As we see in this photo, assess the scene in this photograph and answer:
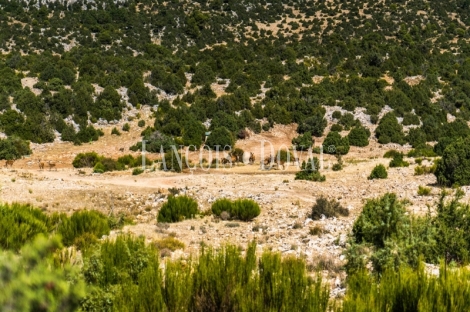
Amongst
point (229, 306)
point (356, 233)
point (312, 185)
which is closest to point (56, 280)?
point (229, 306)

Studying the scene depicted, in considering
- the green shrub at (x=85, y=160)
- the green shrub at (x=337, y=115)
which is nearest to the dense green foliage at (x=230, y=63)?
the green shrub at (x=337, y=115)

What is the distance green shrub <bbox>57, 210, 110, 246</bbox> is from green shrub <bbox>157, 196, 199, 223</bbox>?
3186 mm

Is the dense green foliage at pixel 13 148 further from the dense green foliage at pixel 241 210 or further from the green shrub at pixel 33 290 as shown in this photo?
the green shrub at pixel 33 290

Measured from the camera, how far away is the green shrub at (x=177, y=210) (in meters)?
13.3

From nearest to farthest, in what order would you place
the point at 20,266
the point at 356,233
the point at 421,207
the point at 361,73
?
1. the point at 20,266
2. the point at 356,233
3. the point at 421,207
4. the point at 361,73

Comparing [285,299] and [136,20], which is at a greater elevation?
[136,20]

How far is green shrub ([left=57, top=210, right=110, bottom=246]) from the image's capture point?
351 inches

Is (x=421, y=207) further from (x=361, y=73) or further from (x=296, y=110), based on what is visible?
(x=361, y=73)

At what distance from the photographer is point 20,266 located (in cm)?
328

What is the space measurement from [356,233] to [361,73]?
4077 centimetres

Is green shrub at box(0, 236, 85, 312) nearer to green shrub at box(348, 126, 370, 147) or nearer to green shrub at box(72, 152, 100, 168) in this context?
green shrub at box(72, 152, 100, 168)

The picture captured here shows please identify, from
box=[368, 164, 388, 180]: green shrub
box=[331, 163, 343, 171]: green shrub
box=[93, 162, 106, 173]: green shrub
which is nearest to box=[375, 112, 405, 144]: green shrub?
box=[331, 163, 343, 171]: green shrub

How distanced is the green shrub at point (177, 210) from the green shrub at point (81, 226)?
3186 millimetres

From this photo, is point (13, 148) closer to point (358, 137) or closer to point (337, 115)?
point (358, 137)
